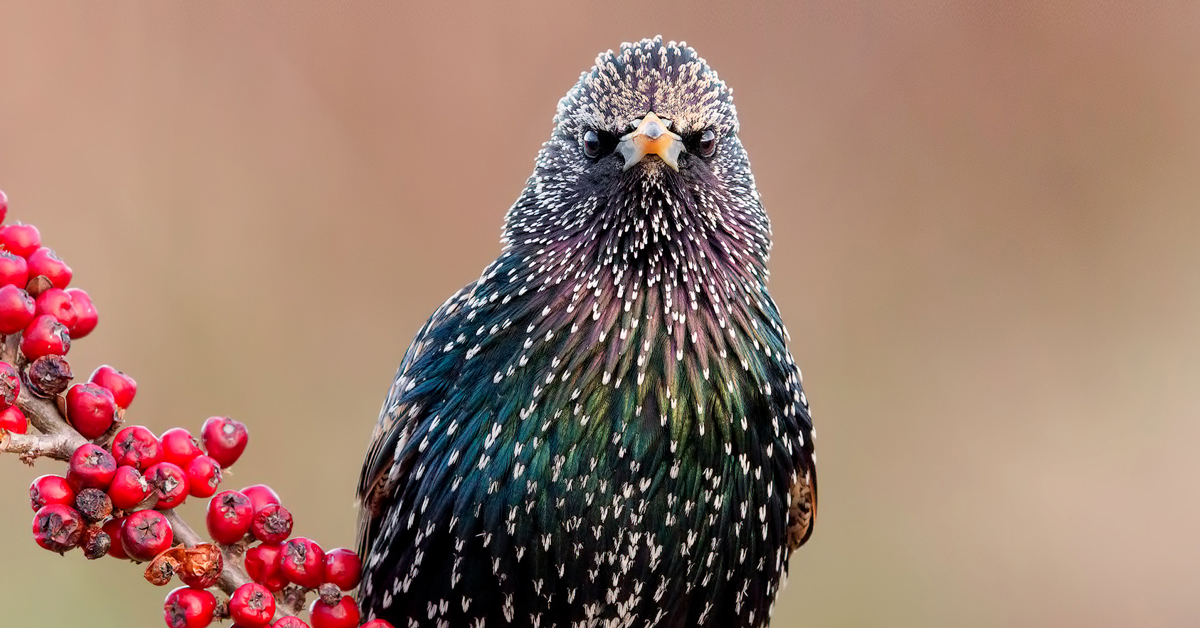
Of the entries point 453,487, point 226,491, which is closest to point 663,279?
point 453,487

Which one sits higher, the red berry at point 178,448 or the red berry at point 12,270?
the red berry at point 12,270

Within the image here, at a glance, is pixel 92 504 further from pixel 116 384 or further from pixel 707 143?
pixel 707 143

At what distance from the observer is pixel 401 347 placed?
4.57m

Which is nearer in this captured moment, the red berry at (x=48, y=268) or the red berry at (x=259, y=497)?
the red berry at (x=48, y=268)

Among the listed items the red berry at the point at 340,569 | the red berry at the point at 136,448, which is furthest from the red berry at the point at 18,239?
the red berry at the point at 340,569

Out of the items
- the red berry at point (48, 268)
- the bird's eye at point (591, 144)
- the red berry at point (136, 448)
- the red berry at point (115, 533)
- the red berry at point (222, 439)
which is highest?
the bird's eye at point (591, 144)

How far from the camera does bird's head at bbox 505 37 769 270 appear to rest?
2.25 m

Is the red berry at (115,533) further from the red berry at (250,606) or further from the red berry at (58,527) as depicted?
the red berry at (250,606)

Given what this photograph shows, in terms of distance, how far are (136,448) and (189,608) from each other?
0.81 ft

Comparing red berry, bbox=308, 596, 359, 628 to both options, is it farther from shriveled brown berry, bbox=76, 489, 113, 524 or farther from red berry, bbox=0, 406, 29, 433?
red berry, bbox=0, 406, 29, 433

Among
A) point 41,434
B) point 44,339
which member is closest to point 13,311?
point 44,339

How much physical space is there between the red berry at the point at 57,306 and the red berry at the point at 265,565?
0.44 meters

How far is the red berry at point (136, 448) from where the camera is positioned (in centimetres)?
151

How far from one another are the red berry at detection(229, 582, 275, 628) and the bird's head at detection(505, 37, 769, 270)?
0.94 metres
